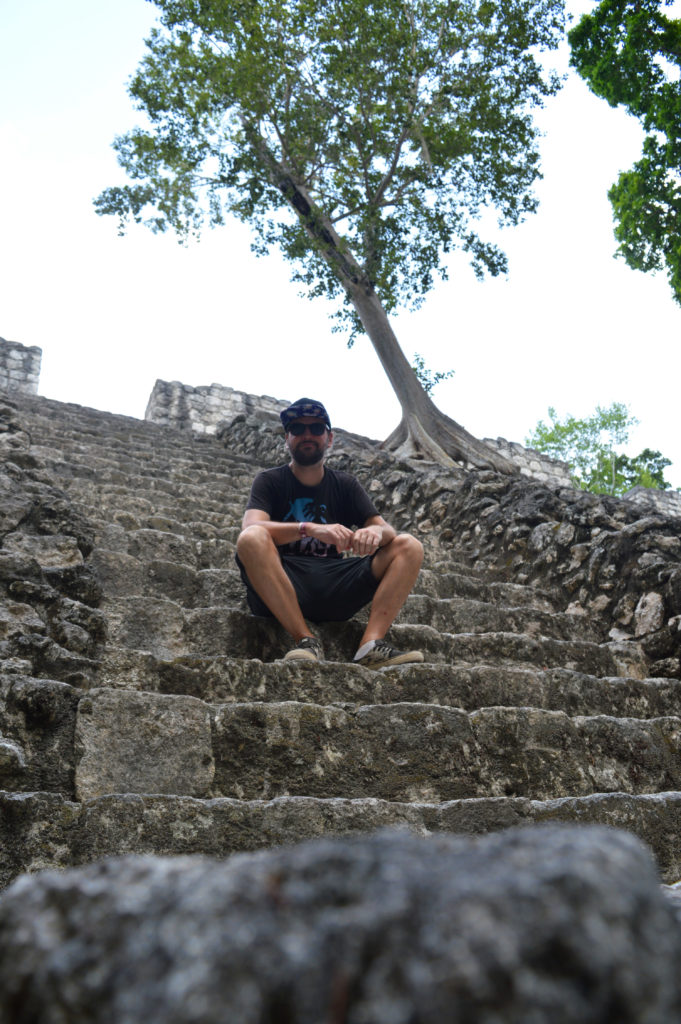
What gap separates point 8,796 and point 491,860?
5.01 feet

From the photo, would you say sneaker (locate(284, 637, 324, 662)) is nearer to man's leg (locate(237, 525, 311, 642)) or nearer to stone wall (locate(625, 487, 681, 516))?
man's leg (locate(237, 525, 311, 642))

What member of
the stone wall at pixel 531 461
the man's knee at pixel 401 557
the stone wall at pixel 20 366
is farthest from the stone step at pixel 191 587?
the stone wall at pixel 531 461

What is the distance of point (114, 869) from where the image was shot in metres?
0.67

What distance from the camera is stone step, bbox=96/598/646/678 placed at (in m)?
3.34

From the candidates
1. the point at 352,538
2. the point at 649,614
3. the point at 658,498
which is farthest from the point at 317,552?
the point at 658,498

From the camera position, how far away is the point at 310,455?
4.08 meters

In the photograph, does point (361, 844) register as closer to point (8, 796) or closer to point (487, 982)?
point (487, 982)

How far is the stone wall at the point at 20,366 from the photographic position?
1295 cm

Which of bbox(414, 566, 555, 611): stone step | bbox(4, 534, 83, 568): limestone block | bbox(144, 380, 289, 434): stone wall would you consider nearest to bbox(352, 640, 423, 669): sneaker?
bbox(4, 534, 83, 568): limestone block

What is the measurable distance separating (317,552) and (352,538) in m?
0.36

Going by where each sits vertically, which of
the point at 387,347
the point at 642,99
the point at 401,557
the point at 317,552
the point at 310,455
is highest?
the point at 642,99

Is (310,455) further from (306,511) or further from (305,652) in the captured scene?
(305,652)

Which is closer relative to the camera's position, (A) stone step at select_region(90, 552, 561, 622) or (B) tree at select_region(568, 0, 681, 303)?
(A) stone step at select_region(90, 552, 561, 622)

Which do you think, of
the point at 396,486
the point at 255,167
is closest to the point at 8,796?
the point at 396,486
